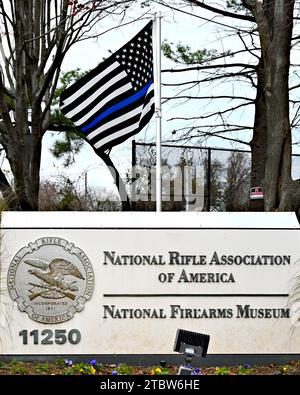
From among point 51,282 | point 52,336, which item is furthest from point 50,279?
point 52,336

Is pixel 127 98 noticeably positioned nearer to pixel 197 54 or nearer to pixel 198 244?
pixel 198 244

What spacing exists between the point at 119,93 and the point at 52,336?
10.7ft

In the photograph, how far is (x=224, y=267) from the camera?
8.38 meters

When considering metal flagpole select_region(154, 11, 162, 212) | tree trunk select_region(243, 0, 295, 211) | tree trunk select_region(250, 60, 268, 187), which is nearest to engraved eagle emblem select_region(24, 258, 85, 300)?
metal flagpole select_region(154, 11, 162, 212)

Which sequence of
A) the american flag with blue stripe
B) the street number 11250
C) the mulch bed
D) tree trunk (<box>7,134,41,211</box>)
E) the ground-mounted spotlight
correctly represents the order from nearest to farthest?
the ground-mounted spotlight, the mulch bed, the street number 11250, the american flag with blue stripe, tree trunk (<box>7,134,41,211</box>)

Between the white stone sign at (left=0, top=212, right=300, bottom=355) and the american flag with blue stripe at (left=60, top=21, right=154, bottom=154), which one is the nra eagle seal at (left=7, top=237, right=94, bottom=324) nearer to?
the white stone sign at (left=0, top=212, right=300, bottom=355)

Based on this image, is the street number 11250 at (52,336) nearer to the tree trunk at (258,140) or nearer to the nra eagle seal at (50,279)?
the nra eagle seal at (50,279)

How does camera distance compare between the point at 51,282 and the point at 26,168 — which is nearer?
the point at 51,282

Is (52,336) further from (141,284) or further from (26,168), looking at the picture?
(26,168)

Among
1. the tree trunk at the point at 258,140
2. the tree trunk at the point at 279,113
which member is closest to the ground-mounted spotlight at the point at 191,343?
the tree trunk at the point at 279,113

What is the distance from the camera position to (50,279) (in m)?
8.25

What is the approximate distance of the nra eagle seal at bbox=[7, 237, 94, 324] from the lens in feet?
27.0

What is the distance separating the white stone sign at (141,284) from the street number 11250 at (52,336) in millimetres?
10

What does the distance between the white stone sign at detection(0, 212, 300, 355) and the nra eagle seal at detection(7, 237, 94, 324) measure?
0.03ft
